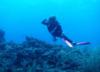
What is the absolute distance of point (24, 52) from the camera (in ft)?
31.6

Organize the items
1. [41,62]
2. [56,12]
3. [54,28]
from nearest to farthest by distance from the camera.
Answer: [41,62] → [54,28] → [56,12]

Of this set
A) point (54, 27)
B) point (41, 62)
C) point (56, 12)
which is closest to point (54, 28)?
point (54, 27)

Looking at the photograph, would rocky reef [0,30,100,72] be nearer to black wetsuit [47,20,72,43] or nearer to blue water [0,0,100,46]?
black wetsuit [47,20,72,43]

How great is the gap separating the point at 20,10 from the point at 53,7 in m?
15.8

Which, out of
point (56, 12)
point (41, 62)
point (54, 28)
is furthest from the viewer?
point (56, 12)

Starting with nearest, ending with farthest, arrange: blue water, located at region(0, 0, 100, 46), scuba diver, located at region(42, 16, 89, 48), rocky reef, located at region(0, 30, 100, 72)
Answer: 1. rocky reef, located at region(0, 30, 100, 72)
2. scuba diver, located at region(42, 16, 89, 48)
3. blue water, located at region(0, 0, 100, 46)

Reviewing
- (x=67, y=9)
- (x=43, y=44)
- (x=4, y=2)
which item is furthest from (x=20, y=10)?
(x=43, y=44)

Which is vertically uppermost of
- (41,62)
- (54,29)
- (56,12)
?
(56,12)

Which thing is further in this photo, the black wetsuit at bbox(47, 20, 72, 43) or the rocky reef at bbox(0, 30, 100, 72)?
the black wetsuit at bbox(47, 20, 72, 43)

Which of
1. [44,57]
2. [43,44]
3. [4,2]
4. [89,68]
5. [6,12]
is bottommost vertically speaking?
[89,68]

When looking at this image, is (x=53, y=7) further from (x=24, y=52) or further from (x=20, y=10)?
(x=24, y=52)

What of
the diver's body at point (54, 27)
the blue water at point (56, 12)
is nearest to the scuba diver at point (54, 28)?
the diver's body at point (54, 27)

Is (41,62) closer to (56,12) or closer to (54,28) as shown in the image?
(54,28)

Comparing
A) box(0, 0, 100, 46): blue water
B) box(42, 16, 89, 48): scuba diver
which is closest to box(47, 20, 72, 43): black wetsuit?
box(42, 16, 89, 48): scuba diver
